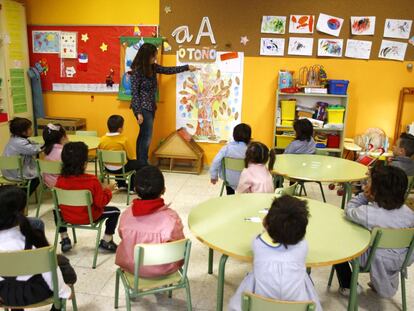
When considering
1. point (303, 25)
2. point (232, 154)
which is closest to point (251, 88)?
point (303, 25)

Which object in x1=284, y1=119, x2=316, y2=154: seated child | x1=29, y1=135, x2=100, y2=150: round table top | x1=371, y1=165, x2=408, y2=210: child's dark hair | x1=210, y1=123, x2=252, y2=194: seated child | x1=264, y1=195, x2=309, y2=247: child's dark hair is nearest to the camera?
x1=264, y1=195, x2=309, y2=247: child's dark hair

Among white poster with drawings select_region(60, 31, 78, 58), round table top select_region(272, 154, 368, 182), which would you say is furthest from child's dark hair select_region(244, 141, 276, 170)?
white poster with drawings select_region(60, 31, 78, 58)

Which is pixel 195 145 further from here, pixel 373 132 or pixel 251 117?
pixel 373 132

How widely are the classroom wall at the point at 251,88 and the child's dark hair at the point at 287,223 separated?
4.00 m

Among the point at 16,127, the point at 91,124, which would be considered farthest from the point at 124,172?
the point at 91,124

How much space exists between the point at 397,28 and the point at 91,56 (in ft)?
14.2

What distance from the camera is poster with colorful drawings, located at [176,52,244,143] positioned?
549cm

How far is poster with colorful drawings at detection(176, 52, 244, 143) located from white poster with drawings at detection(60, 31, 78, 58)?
5.32ft

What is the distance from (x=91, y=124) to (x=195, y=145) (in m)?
Result: 1.70

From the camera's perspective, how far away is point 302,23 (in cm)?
519

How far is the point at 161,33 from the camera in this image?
5.53 metres

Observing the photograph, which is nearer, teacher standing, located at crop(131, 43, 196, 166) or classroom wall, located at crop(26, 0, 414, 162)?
teacher standing, located at crop(131, 43, 196, 166)

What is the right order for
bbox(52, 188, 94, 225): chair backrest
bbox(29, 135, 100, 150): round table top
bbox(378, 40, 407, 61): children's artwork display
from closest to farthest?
bbox(52, 188, 94, 225): chair backrest → bbox(29, 135, 100, 150): round table top → bbox(378, 40, 407, 61): children's artwork display

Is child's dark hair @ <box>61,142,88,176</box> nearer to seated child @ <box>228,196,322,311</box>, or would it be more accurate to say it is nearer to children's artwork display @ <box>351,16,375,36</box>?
seated child @ <box>228,196,322,311</box>
